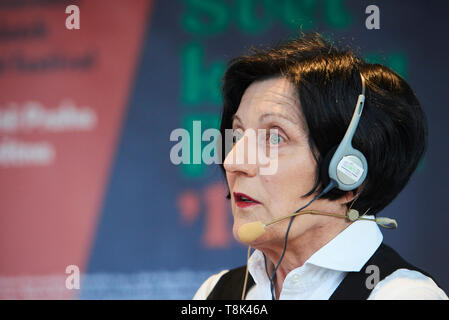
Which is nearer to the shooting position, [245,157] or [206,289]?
[245,157]

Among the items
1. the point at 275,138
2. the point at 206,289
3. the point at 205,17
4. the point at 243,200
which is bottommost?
the point at 206,289

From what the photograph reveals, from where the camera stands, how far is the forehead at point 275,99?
1.17 m

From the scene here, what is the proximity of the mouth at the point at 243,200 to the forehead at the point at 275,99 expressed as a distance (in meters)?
0.18

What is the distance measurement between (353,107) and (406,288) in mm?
369

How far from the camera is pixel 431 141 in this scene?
2256 mm

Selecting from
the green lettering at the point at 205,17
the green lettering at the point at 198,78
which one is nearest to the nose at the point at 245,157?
the green lettering at the point at 198,78

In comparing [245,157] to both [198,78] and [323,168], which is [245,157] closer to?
[323,168]

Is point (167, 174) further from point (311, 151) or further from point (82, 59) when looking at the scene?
point (311, 151)

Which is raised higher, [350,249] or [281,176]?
[281,176]

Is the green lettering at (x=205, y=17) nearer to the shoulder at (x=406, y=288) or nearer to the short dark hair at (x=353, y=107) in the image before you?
the short dark hair at (x=353, y=107)

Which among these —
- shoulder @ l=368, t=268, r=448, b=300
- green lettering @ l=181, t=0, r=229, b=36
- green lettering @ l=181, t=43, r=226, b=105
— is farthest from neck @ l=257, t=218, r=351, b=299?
green lettering @ l=181, t=0, r=229, b=36

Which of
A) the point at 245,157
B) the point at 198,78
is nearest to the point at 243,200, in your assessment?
the point at 245,157

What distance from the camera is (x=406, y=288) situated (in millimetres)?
1048
